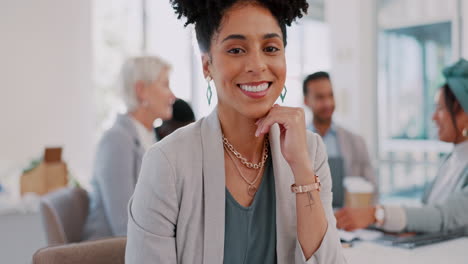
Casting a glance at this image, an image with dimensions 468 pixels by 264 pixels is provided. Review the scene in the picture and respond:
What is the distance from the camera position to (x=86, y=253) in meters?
1.34

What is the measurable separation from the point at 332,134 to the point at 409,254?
1.92 m

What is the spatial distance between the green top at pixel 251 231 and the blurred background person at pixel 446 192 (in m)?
0.62

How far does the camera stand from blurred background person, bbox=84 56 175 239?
236 centimetres

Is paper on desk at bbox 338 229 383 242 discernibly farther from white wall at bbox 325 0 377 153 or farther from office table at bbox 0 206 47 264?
white wall at bbox 325 0 377 153

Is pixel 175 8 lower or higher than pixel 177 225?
higher

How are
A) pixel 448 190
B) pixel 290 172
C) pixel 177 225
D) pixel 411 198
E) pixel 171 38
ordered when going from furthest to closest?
1. pixel 171 38
2. pixel 411 198
3. pixel 448 190
4. pixel 290 172
5. pixel 177 225

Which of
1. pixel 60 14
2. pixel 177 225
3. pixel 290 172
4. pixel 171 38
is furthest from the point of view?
pixel 171 38

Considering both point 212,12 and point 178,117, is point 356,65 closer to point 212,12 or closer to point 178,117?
point 178,117

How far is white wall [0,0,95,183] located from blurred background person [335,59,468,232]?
359 centimetres

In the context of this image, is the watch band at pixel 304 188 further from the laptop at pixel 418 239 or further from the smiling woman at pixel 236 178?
the laptop at pixel 418 239

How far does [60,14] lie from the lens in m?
4.76

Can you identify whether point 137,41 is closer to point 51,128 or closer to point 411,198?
point 51,128

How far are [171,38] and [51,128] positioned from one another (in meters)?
2.01

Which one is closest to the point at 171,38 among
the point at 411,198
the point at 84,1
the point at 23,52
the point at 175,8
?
the point at 84,1
